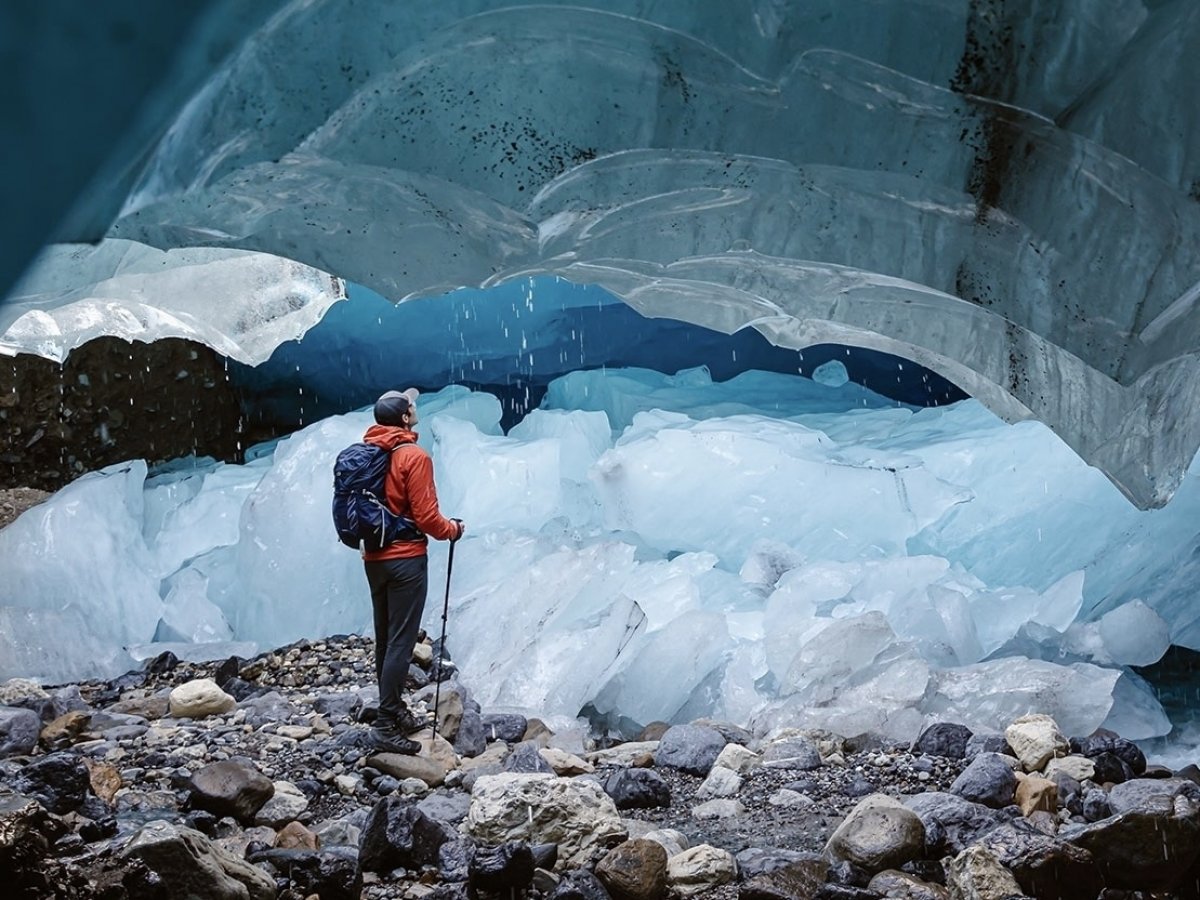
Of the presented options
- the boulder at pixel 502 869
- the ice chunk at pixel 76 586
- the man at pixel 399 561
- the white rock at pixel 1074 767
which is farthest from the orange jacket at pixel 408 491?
the ice chunk at pixel 76 586

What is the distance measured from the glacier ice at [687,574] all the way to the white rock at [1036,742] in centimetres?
32

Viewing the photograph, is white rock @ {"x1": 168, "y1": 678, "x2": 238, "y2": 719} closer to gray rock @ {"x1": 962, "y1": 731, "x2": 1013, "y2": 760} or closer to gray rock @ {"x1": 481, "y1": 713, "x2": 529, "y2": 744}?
gray rock @ {"x1": 481, "y1": 713, "x2": 529, "y2": 744}

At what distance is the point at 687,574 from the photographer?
6.27 m

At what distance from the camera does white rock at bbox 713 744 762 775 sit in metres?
4.35

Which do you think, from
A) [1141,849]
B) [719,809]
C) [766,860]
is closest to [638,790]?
[719,809]

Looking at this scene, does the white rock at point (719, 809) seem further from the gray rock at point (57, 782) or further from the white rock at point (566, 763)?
the gray rock at point (57, 782)

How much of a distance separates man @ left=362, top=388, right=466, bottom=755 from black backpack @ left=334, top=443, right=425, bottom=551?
0.11 feet

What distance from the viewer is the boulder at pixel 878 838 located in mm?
3301

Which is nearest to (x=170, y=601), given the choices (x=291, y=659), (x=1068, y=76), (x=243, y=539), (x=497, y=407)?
(x=243, y=539)

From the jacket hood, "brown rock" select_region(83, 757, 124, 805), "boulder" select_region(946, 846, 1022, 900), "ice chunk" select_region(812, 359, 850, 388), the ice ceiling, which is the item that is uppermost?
the ice ceiling

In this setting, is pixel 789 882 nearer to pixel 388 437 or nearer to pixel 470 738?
pixel 470 738

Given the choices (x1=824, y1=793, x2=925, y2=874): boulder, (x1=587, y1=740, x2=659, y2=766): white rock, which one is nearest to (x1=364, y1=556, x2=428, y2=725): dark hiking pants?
(x1=587, y1=740, x2=659, y2=766): white rock

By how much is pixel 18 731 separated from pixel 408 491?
1.77 m

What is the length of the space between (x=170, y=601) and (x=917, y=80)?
575cm
